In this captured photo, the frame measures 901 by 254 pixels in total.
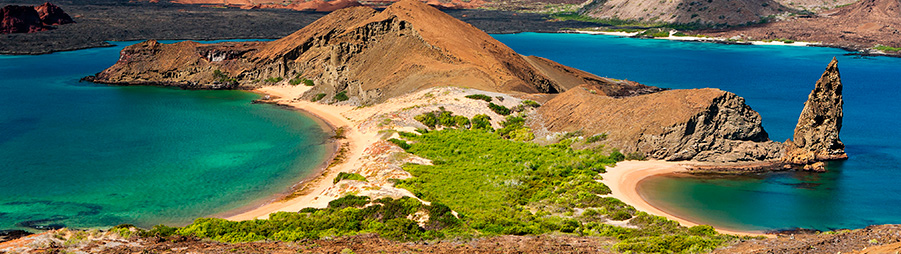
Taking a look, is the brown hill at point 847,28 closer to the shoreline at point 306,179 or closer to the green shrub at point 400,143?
the shoreline at point 306,179

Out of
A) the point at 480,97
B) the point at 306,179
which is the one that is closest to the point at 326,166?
the point at 306,179

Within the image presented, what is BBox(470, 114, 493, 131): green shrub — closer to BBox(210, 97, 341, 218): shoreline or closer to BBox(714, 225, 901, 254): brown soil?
BBox(210, 97, 341, 218): shoreline

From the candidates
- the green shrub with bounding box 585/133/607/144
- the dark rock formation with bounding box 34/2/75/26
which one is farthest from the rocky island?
the dark rock formation with bounding box 34/2/75/26

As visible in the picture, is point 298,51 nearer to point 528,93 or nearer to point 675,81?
point 528,93

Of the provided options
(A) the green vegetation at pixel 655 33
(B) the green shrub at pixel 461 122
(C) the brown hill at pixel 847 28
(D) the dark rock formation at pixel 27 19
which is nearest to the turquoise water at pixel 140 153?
(B) the green shrub at pixel 461 122

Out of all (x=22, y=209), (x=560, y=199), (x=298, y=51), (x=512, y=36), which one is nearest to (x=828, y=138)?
(x=560, y=199)
